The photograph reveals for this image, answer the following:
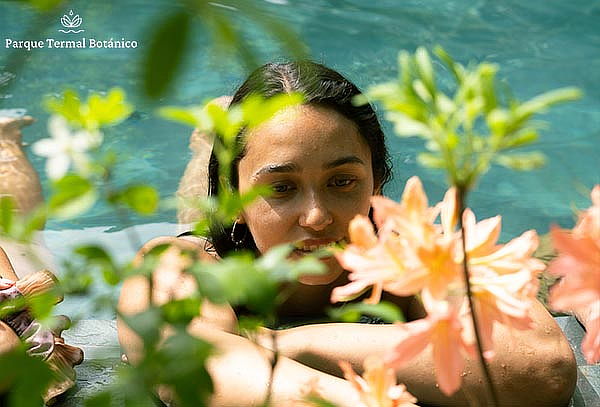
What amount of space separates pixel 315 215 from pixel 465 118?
4.04 ft

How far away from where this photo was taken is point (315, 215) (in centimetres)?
164

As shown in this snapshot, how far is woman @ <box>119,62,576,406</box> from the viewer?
4.32ft

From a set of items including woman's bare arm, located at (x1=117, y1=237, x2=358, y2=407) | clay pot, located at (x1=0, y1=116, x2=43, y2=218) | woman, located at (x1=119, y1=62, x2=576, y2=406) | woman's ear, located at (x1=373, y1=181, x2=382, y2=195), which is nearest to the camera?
woman's bare arm, located at (x1=117, y1=237, x2=358, y2=407)

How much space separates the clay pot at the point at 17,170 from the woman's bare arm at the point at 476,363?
5.81ft

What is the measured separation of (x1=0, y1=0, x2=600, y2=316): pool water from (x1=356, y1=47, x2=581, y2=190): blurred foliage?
2916 millimetres

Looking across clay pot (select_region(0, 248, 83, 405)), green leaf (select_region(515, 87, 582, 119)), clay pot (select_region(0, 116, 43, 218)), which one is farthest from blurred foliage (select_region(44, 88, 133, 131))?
clay pot (select_region(0, 116, 43, 218))

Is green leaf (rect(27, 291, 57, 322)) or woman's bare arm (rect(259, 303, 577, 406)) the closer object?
green leaf (rect(27, 291, 57, 322))

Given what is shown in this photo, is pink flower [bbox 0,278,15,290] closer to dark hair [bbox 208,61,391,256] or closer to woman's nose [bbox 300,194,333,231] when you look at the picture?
dark hair [bbox 208,61,391,256]

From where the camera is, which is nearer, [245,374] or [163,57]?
[163,57]

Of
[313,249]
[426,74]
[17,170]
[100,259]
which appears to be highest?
[426,74]

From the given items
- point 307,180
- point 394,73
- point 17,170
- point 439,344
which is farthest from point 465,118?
point 394,73

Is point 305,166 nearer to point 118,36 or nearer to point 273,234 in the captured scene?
point 273,234

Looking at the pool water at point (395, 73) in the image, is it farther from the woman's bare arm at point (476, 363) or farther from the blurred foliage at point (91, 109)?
the blurred foliage at point (91, 109)

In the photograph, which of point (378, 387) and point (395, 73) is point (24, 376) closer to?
point (378, 387)
